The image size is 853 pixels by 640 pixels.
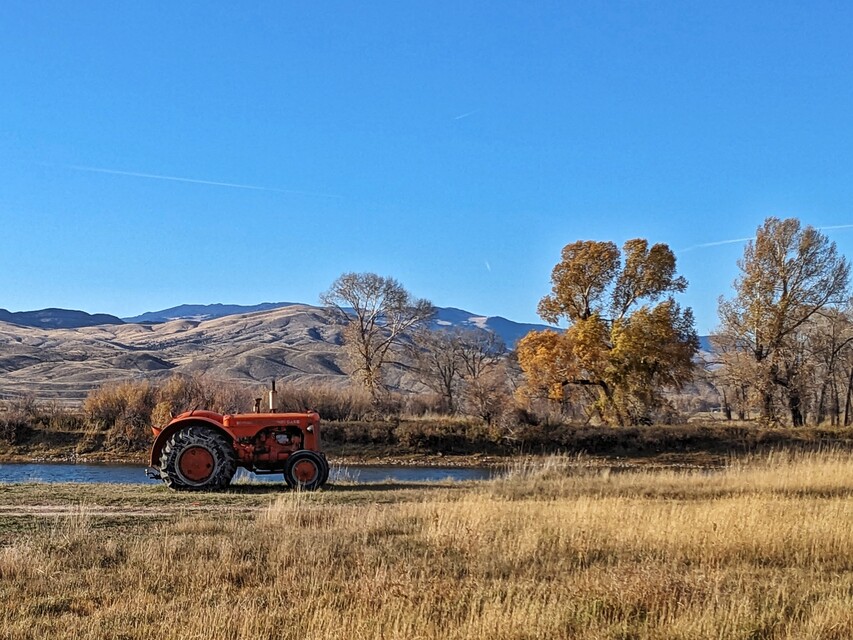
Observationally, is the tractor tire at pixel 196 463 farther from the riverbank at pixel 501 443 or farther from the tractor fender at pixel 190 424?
the riverbank at pixel 501 443

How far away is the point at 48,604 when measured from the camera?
7.87m

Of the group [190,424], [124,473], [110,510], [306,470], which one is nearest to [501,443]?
[124,473]

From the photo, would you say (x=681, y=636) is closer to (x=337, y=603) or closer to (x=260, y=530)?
(x=337, y=603)

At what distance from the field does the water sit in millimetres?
14544

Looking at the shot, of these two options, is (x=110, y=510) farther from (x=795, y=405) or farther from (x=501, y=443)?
(x=795, y=405)

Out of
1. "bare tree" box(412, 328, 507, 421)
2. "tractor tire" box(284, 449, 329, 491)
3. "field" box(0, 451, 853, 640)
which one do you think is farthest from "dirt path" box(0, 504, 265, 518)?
"bare tree" box(412, 328, 507, 421)

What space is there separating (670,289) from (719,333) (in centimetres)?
790

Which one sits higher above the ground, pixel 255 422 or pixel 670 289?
pixel 670 289

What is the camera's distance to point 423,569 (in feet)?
31.4

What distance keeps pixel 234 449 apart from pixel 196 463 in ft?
2.73

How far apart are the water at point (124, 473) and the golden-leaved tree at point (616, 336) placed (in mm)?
8176

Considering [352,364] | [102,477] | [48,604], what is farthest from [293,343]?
[48,604]

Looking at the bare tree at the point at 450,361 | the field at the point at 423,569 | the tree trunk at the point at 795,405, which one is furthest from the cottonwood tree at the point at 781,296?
the field at the point at 423,569

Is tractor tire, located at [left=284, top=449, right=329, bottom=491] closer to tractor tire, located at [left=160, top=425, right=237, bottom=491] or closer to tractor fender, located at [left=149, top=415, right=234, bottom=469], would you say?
tractor tire, located at [left=160, top=425, right=237, bottom=491]
